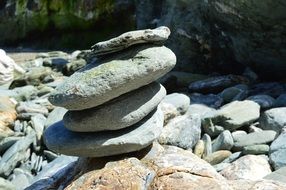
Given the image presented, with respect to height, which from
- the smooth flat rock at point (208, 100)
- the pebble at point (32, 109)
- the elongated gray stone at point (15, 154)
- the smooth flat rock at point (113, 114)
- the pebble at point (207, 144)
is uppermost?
the smooth flat rock at point (113, 114)

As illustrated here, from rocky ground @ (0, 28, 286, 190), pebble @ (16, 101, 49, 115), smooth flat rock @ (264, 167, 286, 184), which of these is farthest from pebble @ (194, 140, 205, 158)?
pebble @ (16, 101, 49, 115)

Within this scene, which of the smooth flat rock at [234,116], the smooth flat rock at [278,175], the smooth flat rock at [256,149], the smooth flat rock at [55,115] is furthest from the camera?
the smooth flat rock at [55,115]

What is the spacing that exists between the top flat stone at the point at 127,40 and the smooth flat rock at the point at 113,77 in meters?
0.09

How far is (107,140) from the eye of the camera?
17.6ft

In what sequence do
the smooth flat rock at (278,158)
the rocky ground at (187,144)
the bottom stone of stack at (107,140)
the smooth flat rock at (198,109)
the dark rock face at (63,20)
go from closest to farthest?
1. the rocky ground at (187,144)
2. the bottom stone of stack at (107,140)
3. the smooth flat rock at (278,158)
4. the smooth flat rock at (198,109)
5. the dark rock face at (63,20)

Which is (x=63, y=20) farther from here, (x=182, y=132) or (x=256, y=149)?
(x=256, y=149)

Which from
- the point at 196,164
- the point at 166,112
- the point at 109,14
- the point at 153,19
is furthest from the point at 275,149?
the point at 109,14

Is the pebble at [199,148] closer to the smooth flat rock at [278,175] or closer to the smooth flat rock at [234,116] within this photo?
the smooth flat rock at [234,116]

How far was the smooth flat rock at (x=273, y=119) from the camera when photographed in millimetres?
8109

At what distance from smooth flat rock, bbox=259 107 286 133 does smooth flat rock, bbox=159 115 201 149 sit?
1.15 m

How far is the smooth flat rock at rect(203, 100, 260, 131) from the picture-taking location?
8.40 m

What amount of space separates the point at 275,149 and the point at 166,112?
151 cm

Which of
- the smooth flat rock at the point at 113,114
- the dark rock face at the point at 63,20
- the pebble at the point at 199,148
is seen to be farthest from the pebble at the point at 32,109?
the dark rock face at the point at 63,20

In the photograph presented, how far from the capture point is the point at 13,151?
9.47m
